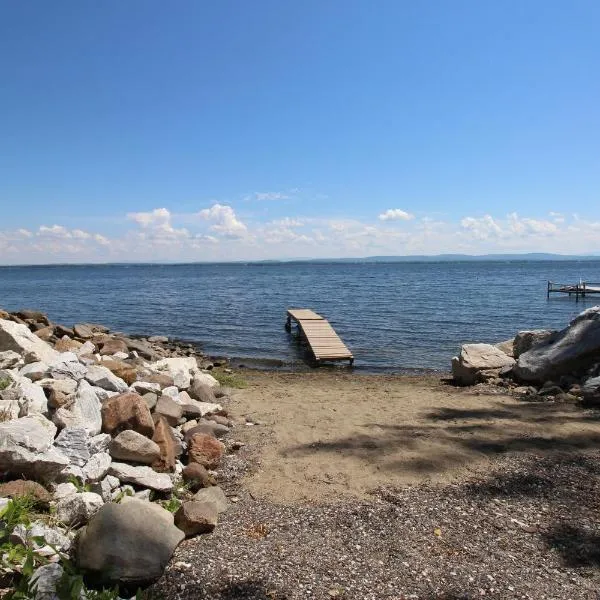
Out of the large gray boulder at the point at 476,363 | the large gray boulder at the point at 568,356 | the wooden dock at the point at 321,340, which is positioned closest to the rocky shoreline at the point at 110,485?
the large gray boulder at the point at 568,356

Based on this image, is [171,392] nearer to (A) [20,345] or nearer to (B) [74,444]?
(A) [20,345]

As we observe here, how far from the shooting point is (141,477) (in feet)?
16.6

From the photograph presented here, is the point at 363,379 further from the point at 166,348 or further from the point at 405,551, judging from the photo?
the point at 405,551

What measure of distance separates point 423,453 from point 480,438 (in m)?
1.18

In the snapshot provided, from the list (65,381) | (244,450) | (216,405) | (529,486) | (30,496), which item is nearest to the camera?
(30,496)

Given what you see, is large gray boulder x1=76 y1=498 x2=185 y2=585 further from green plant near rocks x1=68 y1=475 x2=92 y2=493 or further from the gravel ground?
green plant near rocks x1=68 y1=475 x2=92 y2=493

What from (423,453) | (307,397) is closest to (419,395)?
(307,397)

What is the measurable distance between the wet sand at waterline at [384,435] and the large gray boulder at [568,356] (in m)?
1.21

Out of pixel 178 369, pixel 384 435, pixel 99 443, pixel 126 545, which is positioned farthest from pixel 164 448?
pixel 178 369

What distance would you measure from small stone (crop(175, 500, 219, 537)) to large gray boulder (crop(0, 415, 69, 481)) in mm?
1192

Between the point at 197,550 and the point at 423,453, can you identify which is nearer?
the point at 197,550

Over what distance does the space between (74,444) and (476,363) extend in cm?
1013

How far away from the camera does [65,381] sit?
6.36 metres

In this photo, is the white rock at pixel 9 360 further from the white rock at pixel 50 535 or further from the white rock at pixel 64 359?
the white rock at pixel 50 535
